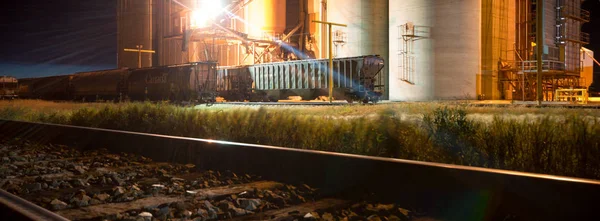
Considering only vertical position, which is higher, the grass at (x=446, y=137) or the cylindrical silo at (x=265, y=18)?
the cylindrical silo at (x=265, y=18)

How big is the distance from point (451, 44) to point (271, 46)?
78.5 feet

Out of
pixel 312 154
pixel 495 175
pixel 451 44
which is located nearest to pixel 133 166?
pixel 312 154

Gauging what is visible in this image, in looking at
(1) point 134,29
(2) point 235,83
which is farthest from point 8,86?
(2) point 235,83

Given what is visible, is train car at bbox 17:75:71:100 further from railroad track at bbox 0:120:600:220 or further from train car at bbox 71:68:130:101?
railroad track at bbox 0:120:600:220

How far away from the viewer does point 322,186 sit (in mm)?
5633

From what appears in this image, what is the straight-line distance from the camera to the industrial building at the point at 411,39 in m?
42.1

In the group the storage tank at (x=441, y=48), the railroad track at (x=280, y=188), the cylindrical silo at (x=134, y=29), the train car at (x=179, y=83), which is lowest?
the railroad track at (x=280, y=188)

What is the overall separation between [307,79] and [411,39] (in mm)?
11878

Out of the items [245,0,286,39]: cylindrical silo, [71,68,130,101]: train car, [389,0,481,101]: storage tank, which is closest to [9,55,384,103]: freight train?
[71,68,130,101]: train car

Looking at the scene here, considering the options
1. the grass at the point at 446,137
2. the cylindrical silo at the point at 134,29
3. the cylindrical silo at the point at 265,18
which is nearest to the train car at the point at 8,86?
the cylindrical silo at the point at 134,29

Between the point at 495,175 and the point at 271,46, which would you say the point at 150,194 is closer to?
the point at 495,175

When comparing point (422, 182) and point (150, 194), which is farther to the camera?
point (150, 194)

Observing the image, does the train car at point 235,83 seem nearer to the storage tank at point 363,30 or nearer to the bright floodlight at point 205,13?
the storage tank at point 363,30

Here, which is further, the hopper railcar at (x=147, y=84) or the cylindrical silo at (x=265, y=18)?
the cylindrical silo at (x=265, y=18)
